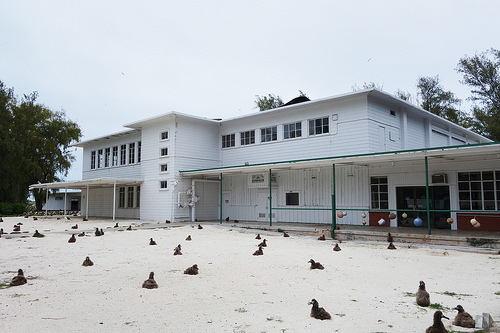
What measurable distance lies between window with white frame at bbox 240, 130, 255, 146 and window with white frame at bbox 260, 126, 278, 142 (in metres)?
0.80

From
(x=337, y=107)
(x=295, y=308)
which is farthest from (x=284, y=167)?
(x=295, y=308)

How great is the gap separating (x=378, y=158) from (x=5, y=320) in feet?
42.4

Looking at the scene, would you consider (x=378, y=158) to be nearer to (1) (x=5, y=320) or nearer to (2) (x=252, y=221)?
(2) (x=252, y=221)

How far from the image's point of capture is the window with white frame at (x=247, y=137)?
77.6ft

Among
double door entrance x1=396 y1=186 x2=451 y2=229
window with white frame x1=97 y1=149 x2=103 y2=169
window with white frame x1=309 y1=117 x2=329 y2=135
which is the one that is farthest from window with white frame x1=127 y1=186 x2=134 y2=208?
double door entrance x1=396 y1=186 x2=451 y2=229

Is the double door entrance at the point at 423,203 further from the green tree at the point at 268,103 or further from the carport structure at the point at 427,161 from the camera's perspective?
the green tree at the point at 268,103

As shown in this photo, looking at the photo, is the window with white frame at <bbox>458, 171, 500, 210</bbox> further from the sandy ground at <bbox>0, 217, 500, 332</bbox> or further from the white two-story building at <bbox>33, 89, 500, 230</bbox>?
Answer: the sandy ground at <bbox>0, 217, 500, 332</bbox>

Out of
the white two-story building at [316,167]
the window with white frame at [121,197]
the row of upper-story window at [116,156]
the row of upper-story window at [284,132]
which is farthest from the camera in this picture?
the window with white frame at [121,197]

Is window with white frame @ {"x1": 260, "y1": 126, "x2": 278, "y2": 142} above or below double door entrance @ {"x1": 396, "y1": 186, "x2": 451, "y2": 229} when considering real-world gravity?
above

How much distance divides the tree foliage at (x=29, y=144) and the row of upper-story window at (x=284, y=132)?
21281 millimetres

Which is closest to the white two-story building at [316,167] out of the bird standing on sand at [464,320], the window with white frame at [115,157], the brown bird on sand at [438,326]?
the window with white frame at [115,157]

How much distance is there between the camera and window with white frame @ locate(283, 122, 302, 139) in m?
21.1

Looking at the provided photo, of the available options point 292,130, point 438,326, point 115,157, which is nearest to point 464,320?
point 438,326

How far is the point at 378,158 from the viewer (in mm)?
14789
